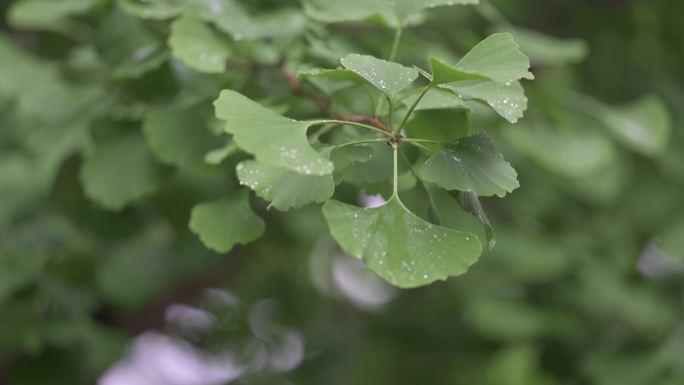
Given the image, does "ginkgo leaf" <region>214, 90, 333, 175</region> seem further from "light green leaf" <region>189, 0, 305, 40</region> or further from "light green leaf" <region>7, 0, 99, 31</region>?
"light green leaf" <region>7, 0, 99, 31</region>

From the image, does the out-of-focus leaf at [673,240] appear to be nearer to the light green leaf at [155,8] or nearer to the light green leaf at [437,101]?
the light green leaf at [437,101]

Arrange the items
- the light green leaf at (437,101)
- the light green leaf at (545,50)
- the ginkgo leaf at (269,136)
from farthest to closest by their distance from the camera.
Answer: the light green leaf at (545,50)
the light green leaf at (437,101)
the ginkgo leaf at (269,136)


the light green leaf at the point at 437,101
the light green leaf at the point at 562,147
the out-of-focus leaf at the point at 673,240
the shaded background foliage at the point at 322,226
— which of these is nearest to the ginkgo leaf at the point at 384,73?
the light green leaf at the point at 437,101

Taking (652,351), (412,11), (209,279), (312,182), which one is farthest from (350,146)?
(209,279)

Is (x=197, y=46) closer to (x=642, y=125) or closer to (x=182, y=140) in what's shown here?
(x=182, y=140)

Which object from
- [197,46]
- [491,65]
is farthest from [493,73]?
[197,46]

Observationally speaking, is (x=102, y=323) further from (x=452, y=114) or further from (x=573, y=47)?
(x=452, y=114)
